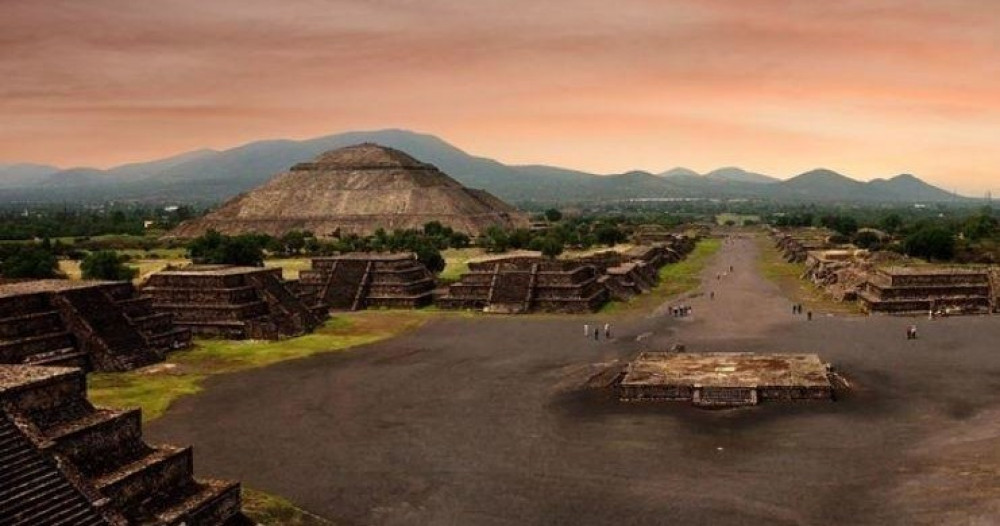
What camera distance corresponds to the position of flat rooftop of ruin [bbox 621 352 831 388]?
118ft

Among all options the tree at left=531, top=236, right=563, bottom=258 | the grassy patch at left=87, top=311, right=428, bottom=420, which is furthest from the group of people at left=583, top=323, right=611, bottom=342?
the tree at left=531, top=236, right=563, bottom=258

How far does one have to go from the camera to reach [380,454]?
28125 millimetres

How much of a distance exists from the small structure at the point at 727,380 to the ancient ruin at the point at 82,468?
19463 mm

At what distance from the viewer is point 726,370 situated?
39062 mm

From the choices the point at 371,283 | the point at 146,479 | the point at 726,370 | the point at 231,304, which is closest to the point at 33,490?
the point at 146,479

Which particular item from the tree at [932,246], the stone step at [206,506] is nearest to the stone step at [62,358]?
the stone step at [206,506]

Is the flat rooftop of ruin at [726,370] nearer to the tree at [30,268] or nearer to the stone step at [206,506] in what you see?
the stone step at [206,506]

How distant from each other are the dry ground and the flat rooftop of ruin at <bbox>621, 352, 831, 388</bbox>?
186 centimetres

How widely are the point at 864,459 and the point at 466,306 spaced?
1712 inches

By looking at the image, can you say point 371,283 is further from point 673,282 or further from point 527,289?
point 673,282

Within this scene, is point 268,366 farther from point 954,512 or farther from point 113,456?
point 954,512

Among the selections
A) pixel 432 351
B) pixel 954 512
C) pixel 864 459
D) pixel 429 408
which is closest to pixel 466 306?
pixel 432 351

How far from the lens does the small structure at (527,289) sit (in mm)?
65875

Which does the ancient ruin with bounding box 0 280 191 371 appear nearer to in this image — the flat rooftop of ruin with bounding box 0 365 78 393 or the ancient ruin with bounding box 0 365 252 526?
the flat rooftop of ruin with bounding box 0 365 78 393
